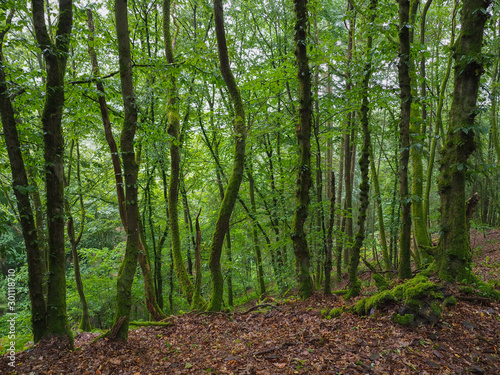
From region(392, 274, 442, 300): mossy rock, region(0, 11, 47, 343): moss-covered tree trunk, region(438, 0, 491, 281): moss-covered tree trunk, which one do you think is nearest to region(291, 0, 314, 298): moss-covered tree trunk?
region(392, 274, 442, 300): mossy rock

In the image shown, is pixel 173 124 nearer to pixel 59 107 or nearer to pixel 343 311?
pixel 59 107

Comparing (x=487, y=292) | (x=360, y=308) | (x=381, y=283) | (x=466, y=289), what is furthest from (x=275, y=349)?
(x=487, y=292)

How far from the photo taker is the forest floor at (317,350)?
3.32 m

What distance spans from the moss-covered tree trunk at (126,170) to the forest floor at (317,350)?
525mm

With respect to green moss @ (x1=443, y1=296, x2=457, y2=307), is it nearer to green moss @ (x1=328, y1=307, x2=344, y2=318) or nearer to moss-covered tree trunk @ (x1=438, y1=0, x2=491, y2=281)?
moss-covered tree trunk @ (x1=438, y1=0, x2=491, y2=281)

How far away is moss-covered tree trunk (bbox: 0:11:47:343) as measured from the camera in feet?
12.9

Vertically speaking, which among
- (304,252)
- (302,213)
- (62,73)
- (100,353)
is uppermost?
(62,73)

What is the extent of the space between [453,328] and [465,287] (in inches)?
39.8

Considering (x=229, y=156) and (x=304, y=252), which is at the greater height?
(x=229, y=156)

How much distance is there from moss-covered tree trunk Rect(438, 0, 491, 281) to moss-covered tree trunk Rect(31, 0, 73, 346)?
644 centimetres

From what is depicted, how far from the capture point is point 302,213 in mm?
6168

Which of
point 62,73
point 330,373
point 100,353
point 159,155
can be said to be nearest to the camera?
point 330,373

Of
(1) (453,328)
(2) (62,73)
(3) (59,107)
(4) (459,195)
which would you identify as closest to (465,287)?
(1) (453,328)

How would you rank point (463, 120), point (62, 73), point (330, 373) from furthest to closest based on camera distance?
1. point (463, 120)
2. point (62, 73)
3. point (330, 373)
